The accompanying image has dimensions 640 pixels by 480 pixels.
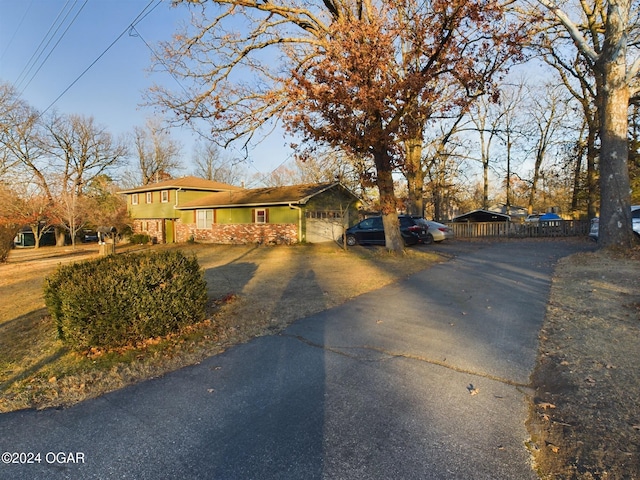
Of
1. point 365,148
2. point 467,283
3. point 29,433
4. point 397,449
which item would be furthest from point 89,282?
point 365,148

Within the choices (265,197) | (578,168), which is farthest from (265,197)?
(578,168)

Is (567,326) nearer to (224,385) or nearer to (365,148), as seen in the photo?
(224,385)

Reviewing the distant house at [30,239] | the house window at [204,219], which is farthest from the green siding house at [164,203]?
the distant house at [30,239]

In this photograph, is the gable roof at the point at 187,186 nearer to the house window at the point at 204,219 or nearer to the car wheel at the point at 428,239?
the house window at the point at 204,219

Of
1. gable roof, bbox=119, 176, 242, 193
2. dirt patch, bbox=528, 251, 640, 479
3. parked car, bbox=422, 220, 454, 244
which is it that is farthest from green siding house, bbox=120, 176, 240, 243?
dirt patch, bbox=528, 251, 640, 479

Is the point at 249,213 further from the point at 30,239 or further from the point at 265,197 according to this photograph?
the point at 30,239

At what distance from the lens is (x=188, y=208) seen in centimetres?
2764

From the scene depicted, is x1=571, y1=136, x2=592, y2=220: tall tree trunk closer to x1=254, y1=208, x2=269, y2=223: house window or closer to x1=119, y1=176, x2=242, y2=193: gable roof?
x1=254, y1=208, x2=269, y2=223: house window

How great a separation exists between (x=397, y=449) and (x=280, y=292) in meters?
5.59

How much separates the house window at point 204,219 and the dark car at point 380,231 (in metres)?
11.1

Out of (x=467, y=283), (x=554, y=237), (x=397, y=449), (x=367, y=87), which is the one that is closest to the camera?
(x=397, y=449)

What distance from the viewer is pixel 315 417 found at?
290 cm

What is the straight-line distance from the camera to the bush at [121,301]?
14.1 ft

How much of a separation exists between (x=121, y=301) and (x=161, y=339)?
0.73 meters
